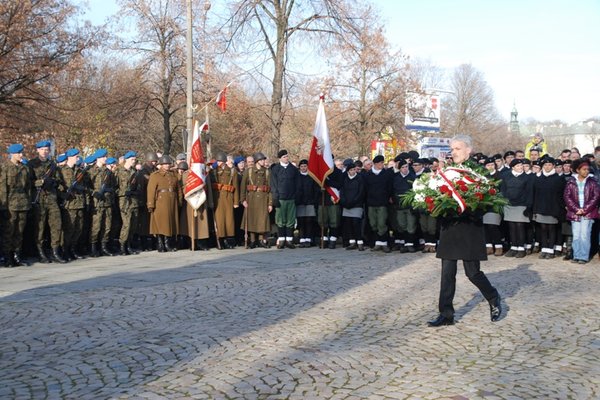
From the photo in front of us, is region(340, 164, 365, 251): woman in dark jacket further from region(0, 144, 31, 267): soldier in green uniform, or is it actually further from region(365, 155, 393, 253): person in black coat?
region(0, 144, 31, 267): soldier in green uniform

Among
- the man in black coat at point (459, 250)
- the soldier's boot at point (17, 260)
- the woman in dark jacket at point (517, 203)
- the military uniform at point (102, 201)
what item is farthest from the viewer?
the woman in dark jacket at point (517, 203)

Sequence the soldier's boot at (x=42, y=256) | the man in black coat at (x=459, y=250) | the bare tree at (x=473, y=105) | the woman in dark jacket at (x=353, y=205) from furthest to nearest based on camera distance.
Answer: the bare tree at (x=473, y=105), the woman in dark jacket at (x=353, y=205), the soldier's boot at (x=42, y=256), the man in black coat at (x=459, y=250)

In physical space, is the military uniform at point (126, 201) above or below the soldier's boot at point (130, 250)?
above

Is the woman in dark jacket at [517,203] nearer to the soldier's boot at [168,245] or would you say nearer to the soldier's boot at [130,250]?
the soldier's boot at [168,245]

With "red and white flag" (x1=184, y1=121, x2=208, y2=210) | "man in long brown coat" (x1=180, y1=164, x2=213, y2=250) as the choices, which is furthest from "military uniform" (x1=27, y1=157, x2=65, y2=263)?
"man in long brown coat" (x1=180, y1=164, x2=213, y2=250)

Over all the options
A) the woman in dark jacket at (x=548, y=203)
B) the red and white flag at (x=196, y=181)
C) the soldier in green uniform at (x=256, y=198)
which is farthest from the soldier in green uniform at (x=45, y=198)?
the woman in dark jacket at (x=548, y=203)

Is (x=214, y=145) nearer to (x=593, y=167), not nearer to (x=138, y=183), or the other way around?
(x=138, y=183)

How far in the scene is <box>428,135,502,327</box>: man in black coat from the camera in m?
7.50

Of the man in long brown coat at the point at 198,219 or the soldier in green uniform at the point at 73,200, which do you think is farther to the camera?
the man in long brown coat at the point at 198,219

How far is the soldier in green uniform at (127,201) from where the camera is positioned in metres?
14.3

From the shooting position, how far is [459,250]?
295 inches

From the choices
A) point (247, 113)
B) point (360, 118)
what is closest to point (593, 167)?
point (247, 113)

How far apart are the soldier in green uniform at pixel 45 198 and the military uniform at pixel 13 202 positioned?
0.31 meters

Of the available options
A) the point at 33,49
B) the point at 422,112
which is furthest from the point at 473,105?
the point at 33,49
